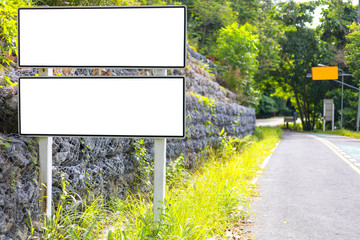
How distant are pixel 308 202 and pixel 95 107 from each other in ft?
16.4

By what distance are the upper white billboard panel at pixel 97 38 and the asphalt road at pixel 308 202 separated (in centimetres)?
292

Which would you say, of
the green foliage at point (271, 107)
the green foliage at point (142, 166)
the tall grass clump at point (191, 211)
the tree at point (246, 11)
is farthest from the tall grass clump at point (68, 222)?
the green foliage at point (271, 107)

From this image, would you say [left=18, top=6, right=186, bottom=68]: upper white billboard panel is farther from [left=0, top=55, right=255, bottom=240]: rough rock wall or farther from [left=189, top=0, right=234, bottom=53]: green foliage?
[left=189, top=0, right=234, bottom=53]: green foliage

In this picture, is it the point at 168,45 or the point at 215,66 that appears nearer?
the point at 168,45

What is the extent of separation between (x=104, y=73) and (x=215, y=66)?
1471 cm

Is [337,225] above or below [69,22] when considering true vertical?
below

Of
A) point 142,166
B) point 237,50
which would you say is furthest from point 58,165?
point 237,50

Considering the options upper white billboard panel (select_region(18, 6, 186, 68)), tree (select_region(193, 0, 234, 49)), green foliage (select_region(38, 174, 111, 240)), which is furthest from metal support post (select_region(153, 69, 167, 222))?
tree (select_region(193, 0, 234, 49))

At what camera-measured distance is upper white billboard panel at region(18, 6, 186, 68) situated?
3.73 metres

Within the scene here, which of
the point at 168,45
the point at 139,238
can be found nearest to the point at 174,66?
the point at 168,45

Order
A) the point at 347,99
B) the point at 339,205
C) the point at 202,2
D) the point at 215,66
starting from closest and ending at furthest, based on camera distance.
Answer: the point at 339,205, the point at 215,66, the point at 202,2, the point at 347,99

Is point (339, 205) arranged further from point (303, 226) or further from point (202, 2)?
point (202, 2)

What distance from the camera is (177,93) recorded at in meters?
3.67

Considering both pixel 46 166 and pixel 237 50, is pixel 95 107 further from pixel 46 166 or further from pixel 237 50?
pixel 237 50
